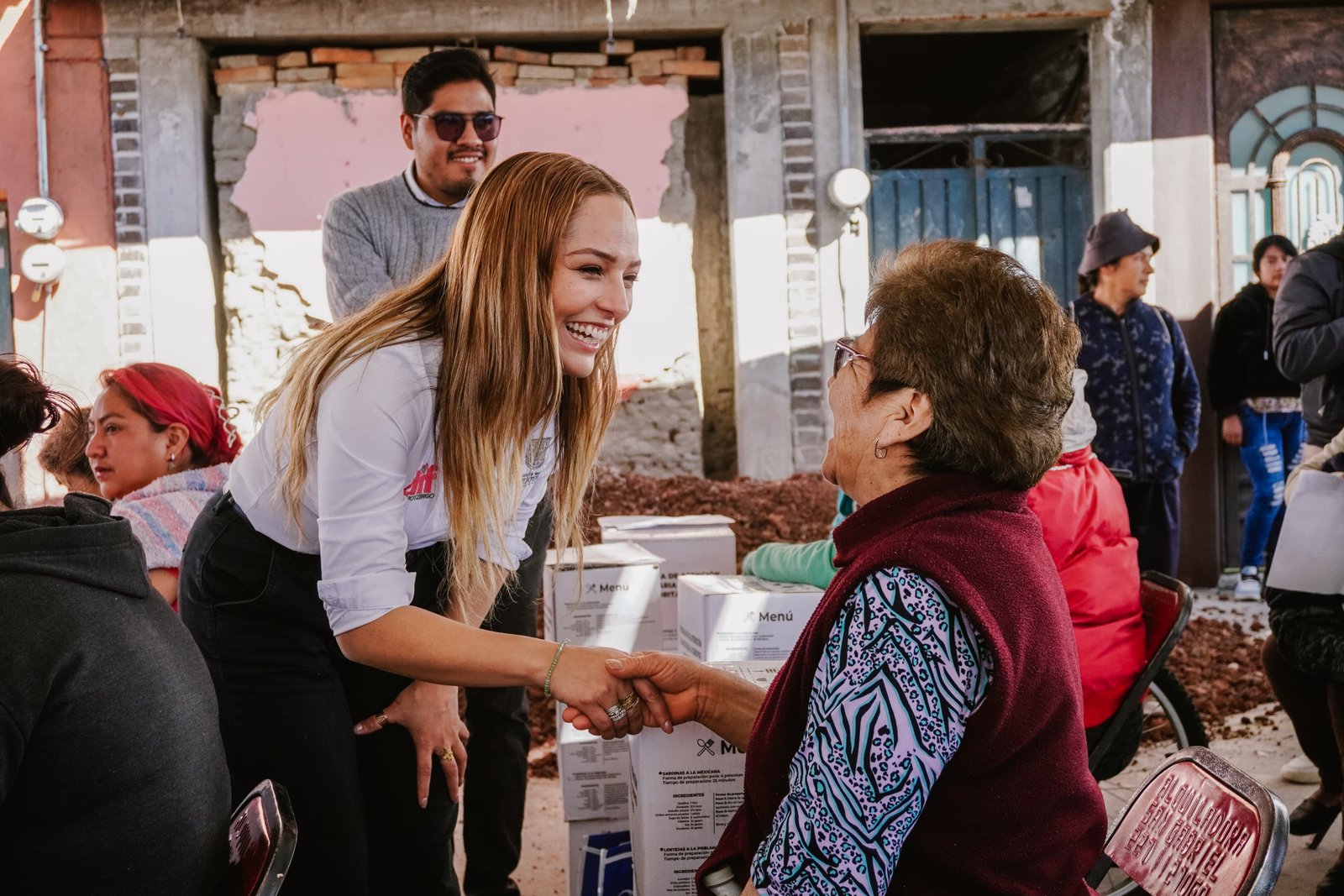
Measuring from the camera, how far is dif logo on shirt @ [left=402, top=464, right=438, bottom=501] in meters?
1.90

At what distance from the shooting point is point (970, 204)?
7723 millimetres

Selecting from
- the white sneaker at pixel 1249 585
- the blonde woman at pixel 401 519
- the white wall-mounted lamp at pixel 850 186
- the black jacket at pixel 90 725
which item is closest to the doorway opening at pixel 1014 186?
the white wall-mounted lamp at pixel 850 186

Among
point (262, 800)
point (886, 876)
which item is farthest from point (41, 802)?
point (886, 876)

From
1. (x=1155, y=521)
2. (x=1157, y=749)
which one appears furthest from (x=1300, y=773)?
(x=1155, y=521)

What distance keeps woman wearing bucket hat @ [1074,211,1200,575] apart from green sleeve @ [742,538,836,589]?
10.4ft

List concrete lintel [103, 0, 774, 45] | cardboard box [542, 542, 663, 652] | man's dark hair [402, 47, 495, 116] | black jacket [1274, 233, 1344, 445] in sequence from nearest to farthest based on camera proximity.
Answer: cardboard box [542, 542, 663, 652] → man's dark hair [402, 47, 495, 116] → black jacket [1274, 233, 1344, 445] → concrete lintel [103, 0, 774, 45]

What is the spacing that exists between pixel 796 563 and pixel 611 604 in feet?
1.74

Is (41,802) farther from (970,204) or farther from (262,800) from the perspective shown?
(970,204)

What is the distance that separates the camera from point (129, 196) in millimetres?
7215

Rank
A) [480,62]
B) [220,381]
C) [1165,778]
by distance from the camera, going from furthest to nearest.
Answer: [220,381]
[480,62]
[1165,778]

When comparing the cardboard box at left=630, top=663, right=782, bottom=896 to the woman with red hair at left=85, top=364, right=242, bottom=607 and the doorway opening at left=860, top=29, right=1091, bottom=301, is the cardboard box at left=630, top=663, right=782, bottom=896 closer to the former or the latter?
the woman with red hair at left=85, top=364, right=242, bottom=607

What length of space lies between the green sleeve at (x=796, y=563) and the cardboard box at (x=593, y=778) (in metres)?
0.56

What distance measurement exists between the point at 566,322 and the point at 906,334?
65 cm

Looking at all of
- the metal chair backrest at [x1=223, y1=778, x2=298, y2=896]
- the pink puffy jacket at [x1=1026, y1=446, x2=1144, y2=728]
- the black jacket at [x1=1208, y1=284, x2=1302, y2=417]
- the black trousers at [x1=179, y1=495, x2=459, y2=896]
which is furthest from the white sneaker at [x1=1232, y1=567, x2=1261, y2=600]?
the metal chair backrest at [x1=223, y1=778, x2=298, y2=896]
